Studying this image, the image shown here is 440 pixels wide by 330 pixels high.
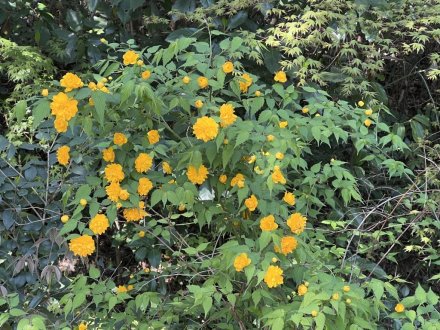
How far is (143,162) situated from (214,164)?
8.9 inches

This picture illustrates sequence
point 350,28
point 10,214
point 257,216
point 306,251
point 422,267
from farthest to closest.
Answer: point 422,267
point 350,28
point 10,214
point 257,216
point 306,251

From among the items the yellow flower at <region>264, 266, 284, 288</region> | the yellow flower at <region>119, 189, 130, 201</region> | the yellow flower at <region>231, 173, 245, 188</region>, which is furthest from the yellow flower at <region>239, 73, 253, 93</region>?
the yellow flower at <region>264, 266, 284, 288</region>

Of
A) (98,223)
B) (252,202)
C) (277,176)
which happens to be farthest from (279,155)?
(98,223)

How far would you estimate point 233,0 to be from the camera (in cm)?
306

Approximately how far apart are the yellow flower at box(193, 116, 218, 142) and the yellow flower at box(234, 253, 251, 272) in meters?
0.37

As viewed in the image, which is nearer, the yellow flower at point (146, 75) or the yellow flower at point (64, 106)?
the yellow flower at point (64, 106)

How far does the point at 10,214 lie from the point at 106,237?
952 millimetres

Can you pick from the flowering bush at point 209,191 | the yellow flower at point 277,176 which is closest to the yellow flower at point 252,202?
the flowering bush at point 209,191

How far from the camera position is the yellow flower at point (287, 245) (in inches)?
77.5

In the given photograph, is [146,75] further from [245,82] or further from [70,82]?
[245,82]

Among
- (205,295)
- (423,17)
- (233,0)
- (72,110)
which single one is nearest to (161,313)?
(205,295)

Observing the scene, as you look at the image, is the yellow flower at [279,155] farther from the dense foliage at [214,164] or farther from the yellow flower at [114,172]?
the yellow flower at [114,172]

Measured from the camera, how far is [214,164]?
2078mm

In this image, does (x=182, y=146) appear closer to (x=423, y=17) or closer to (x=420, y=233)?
(x=420, y=233)
